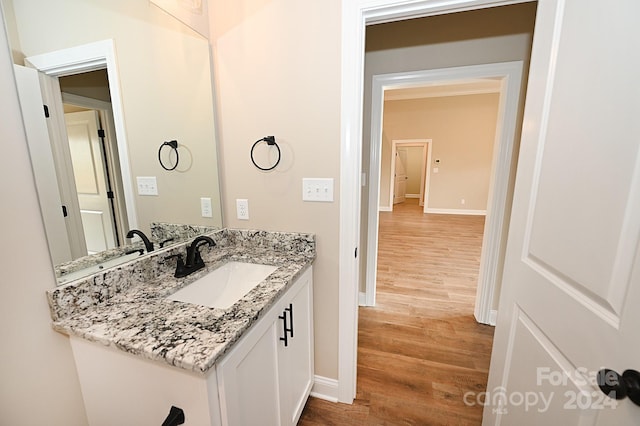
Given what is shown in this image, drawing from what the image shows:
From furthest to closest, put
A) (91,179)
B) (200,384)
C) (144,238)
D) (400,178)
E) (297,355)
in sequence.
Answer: (400,178) → (297,355) → (144,238) → (91,179) → (200,384)

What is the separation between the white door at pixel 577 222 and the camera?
0.55 metres

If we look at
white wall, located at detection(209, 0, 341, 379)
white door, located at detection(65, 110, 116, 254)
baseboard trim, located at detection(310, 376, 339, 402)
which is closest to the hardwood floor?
baseboard trim, located at detection(310, 376, 339, 402)

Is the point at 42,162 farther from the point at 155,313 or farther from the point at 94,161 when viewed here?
the point at 155,313

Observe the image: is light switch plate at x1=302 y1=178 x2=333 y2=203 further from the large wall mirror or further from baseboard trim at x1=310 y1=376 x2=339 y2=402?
baseboard trim at x1=310 y1=376 x2=339 y2=402

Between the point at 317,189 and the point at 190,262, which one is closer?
the point at 190,262

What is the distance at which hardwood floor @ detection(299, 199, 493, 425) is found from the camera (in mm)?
1436

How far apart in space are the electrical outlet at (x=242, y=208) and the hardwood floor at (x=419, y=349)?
1.20 meters

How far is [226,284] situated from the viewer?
129 cm

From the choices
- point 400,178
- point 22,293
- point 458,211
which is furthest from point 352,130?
point 400,178

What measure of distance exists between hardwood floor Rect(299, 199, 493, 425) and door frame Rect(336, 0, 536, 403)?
185 mm

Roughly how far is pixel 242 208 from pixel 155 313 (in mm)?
752

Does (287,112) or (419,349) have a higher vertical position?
(287,112)

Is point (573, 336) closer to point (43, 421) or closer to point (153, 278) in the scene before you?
point (153, 278)

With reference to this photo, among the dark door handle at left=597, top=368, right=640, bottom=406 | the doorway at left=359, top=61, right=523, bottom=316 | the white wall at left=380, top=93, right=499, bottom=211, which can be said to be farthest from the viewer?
the white wall at left=380, top=93, right=499, bottom=211
